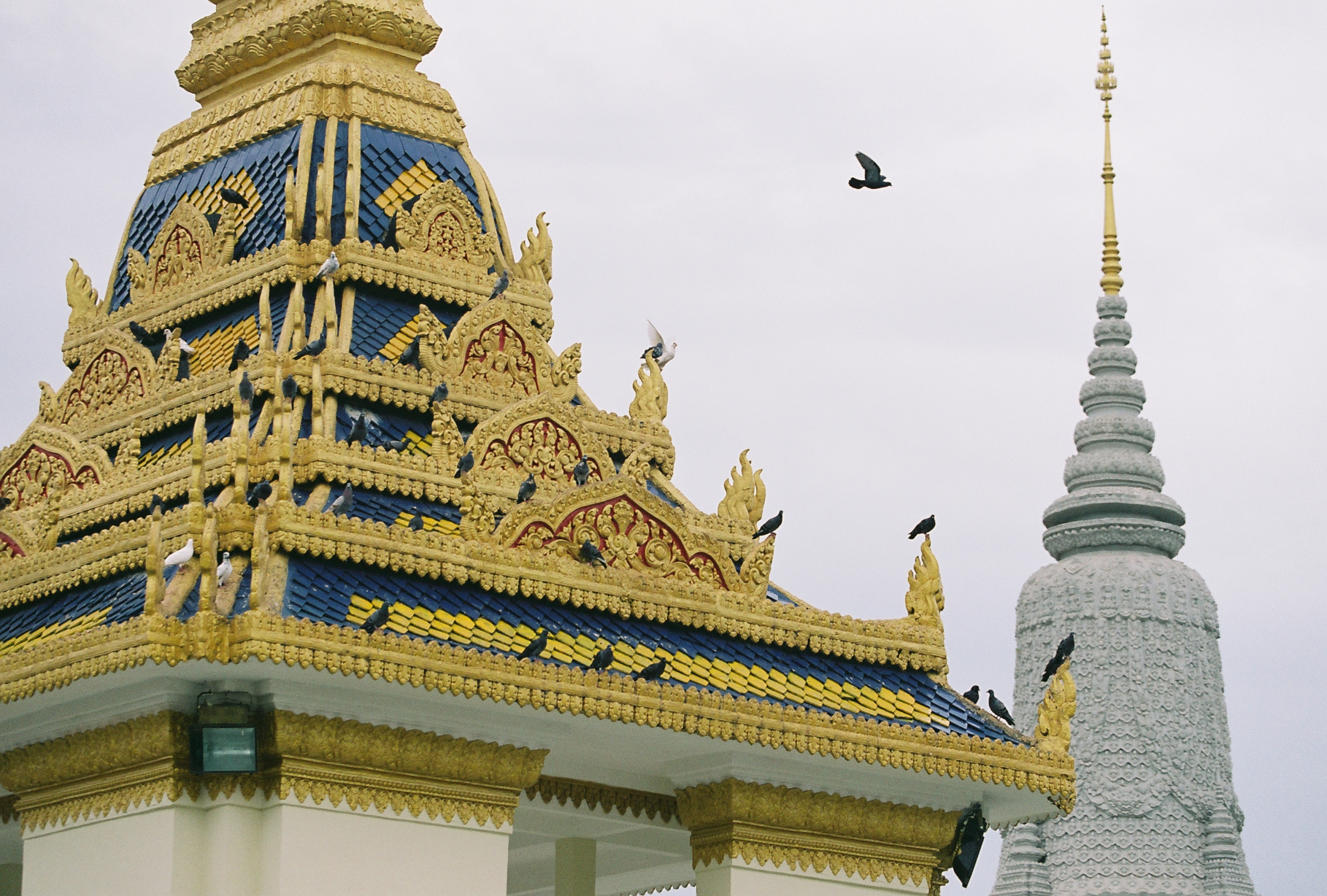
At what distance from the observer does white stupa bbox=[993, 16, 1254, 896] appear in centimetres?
3822

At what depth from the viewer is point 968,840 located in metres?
18.0

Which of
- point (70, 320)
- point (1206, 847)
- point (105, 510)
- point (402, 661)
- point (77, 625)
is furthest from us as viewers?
point (1206, 847)

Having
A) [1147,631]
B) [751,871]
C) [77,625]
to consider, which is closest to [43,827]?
[77,625]

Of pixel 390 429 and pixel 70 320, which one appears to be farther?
pixel 70 320

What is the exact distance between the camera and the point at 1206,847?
38.2 meters

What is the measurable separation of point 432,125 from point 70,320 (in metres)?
3.40

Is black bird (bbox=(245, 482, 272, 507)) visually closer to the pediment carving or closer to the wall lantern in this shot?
the wall lantern

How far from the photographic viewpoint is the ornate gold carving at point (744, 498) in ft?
61.2

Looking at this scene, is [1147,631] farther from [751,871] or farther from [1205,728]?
[751,871]

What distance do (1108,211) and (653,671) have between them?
27489mm

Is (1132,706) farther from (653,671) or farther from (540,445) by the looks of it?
(653,671)

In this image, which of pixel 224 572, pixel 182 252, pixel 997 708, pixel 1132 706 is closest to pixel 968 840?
pixel 997 708

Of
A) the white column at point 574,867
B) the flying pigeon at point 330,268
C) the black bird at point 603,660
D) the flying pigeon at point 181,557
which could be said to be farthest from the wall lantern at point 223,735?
the flying pigeon at point 330,268

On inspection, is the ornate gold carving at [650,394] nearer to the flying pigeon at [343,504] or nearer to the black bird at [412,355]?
the black bird at [412,355]
